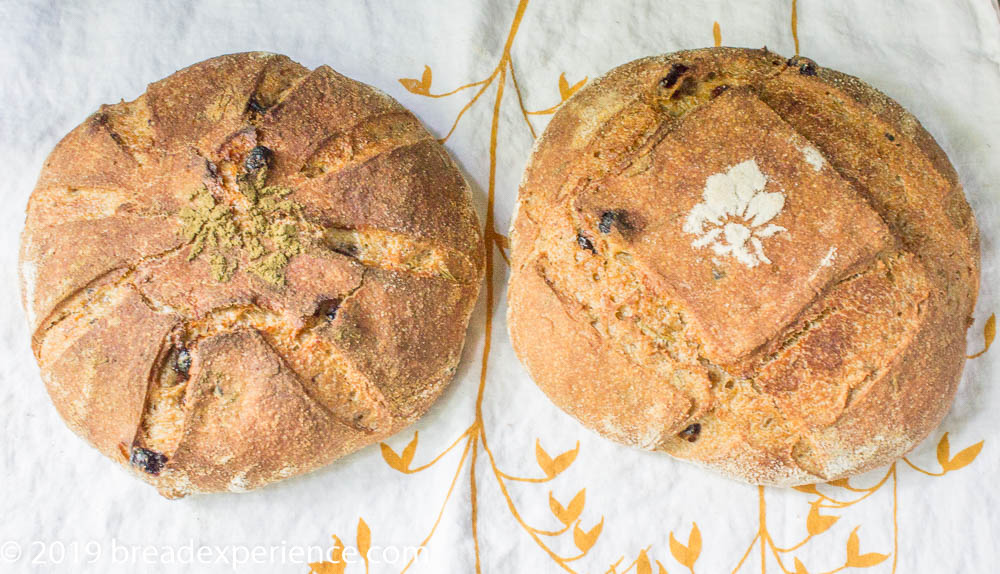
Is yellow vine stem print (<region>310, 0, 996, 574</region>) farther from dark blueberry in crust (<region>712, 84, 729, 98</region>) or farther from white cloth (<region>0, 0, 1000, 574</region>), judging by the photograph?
dark blueberry in crust (<region>712, 84, 729, 98</region>)

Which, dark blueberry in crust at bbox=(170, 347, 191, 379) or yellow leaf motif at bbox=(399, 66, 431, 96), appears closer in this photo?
dark blueberry in crust at bbox=(170, 347, 191, 379)

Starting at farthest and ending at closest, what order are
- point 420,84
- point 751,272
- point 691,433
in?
point 420,84, point 691,433, point 751,272

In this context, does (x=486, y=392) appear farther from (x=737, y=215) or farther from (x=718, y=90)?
(x=718, y=90)

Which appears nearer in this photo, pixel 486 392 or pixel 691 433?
pixel 691 433

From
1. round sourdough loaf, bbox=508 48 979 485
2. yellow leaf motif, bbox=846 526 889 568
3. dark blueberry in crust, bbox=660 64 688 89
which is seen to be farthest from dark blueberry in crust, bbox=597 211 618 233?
yellow leaf motif, bbox=846 526 889 568

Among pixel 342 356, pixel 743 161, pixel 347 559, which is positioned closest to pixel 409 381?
pixel 342 356

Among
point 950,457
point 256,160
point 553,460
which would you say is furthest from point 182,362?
point 950,457
